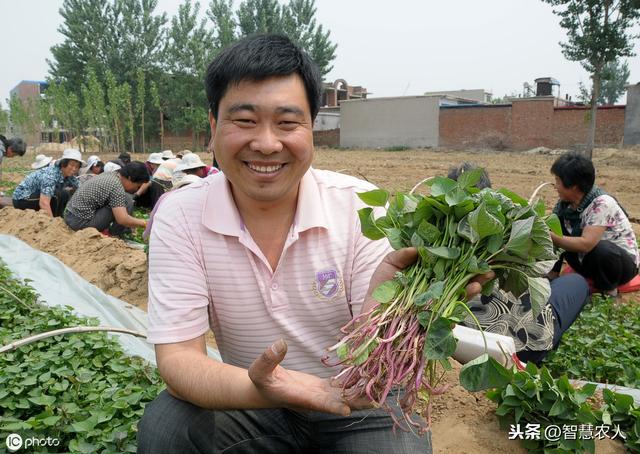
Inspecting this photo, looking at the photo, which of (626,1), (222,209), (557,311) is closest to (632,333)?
(557,311)

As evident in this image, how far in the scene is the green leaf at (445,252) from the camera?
1.46 meters

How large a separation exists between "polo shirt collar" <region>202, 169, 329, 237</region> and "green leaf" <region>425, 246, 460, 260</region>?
403 mm

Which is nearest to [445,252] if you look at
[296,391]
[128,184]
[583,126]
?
[296,391]

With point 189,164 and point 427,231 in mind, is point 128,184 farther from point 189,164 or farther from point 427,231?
point 427,231

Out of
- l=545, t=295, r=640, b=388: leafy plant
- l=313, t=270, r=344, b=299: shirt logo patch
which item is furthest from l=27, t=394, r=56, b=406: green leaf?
l=545, t=295, r=640, b=388: leafy plant

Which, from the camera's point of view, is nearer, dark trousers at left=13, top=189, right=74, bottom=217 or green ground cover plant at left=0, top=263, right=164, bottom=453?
green ground cover plant at left=0, top=263, right=164, bottom=453

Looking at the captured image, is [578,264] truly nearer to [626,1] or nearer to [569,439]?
[569,439]

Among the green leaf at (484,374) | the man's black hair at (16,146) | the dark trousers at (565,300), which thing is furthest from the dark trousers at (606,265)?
the man's black hair at (16,146)

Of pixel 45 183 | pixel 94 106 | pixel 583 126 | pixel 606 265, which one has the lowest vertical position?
pixel 606 265

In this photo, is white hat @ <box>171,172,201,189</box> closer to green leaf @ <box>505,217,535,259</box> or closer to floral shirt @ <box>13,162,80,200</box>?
floral shirt @ <box>13,162,80,200</box>

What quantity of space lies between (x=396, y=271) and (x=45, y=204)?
22.5 ft

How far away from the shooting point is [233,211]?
1.75 m

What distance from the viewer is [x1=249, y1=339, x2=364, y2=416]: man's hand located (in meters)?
1.34

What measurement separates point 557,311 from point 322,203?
70.2 inches
